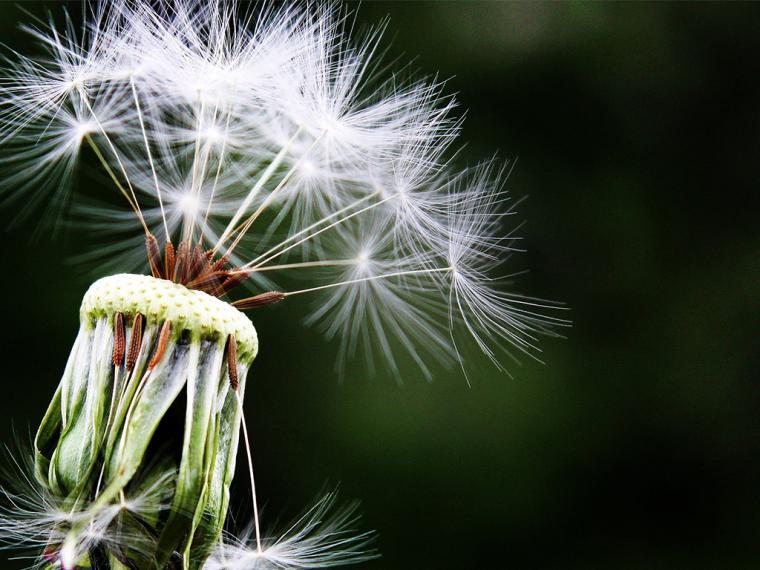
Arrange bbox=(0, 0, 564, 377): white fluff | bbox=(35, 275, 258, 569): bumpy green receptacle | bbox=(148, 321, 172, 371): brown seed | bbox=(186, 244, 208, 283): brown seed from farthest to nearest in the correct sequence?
bbox=(0, 0, 564, 377): white fluff, bbox=(186, 244, 208, 283): brown seed, bbox=(148, 321, 172, 371): brown seed, bbox=(35, 275, 258, 569): bumpy green receptacle

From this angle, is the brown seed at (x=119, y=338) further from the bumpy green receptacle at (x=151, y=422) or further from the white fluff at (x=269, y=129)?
the white fluff at (x=269, y=129)

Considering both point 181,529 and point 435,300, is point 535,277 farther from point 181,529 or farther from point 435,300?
point 181,529

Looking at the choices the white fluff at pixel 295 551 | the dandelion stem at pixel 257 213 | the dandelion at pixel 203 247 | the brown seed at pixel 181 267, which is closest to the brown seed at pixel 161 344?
the dandelion at pixel 203 247

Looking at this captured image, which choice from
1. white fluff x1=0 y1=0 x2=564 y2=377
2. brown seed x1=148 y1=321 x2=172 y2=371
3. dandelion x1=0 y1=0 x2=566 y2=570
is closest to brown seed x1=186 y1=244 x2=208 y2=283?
dandelion x1=0 y1=0 x2=566 y2=570

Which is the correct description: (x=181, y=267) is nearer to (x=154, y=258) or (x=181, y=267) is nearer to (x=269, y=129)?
(x=154, y=258)

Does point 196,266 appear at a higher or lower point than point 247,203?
lower

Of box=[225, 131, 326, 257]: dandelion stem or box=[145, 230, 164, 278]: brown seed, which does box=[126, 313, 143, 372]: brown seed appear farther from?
box=[225, 131, 326, 257]: dandelion stem

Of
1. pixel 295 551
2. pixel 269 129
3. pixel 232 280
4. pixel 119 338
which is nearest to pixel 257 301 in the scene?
pixel 232 280

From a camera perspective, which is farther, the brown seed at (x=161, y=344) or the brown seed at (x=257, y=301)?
the brown seed at (x=257, y=301)
